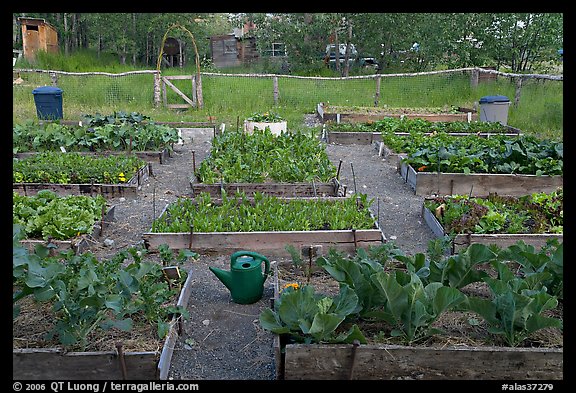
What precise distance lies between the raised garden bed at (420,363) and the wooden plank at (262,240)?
89.7 inches

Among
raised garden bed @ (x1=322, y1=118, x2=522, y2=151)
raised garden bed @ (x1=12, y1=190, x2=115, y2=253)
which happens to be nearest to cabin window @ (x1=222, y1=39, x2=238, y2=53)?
raised garden bed @ (x1=322, y1=118, x2=522, y2=151)

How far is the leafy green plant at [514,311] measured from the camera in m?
3.20

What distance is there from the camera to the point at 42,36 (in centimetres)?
2195

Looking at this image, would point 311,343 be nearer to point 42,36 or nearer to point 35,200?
point 35,200

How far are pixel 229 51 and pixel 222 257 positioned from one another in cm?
2415

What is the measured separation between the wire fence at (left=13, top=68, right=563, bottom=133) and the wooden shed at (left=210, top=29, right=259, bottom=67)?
10.8 m

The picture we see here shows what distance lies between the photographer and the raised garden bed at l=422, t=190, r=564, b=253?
550 centimetres

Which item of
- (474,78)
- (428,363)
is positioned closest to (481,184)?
(428,363)

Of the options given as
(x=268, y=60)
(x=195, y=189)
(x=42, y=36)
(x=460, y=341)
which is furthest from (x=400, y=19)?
(x=460, y=341)

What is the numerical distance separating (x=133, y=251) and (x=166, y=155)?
19.7ft

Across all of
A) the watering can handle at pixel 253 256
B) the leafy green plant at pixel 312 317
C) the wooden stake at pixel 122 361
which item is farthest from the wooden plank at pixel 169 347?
the leafy green plant at pixel 312 317

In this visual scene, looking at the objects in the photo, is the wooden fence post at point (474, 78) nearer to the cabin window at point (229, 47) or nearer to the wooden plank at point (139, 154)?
the wooden plank at point (139, 154)

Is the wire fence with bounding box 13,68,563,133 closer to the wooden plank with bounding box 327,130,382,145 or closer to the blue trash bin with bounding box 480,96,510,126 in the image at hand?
the blue trash bin with bounding box 480,96,510,126

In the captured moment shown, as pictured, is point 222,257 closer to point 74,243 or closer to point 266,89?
point 74,243
